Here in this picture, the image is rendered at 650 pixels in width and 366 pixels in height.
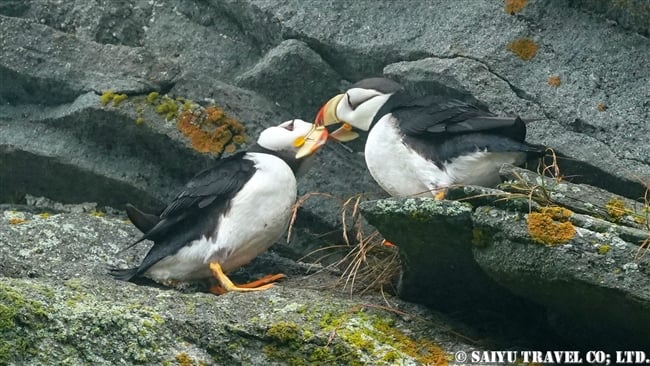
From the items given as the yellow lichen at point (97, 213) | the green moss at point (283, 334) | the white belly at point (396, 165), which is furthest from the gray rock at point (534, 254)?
the yellow lichen at point (97, 213)

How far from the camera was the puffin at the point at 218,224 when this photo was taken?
591cm

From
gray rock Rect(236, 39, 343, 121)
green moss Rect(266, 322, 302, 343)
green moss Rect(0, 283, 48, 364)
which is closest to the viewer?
green moss Rect(0, 283, 48, 364)

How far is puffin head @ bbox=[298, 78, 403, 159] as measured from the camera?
6359mm

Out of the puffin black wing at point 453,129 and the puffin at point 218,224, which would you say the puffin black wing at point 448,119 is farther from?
the puffin at point 218,224

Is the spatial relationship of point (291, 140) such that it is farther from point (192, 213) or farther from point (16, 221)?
point (16, 221)

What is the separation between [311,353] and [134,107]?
2.42 meters

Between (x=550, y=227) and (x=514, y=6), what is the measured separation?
89.8 inches

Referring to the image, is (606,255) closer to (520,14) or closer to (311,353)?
(311,353)

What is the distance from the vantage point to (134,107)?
6.65 meters

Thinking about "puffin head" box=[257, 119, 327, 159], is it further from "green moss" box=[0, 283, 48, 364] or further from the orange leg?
"green moss" box=[0, 283, 48, 364]

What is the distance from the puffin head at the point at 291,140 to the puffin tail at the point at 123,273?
939 millimetres

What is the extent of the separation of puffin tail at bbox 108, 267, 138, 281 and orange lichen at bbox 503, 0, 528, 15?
2.34 m

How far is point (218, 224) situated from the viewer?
5.96 metres

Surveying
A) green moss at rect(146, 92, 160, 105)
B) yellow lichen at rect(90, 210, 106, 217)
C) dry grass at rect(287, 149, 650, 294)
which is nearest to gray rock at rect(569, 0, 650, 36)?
dry grass at rect(287, 149, 650, 294)
